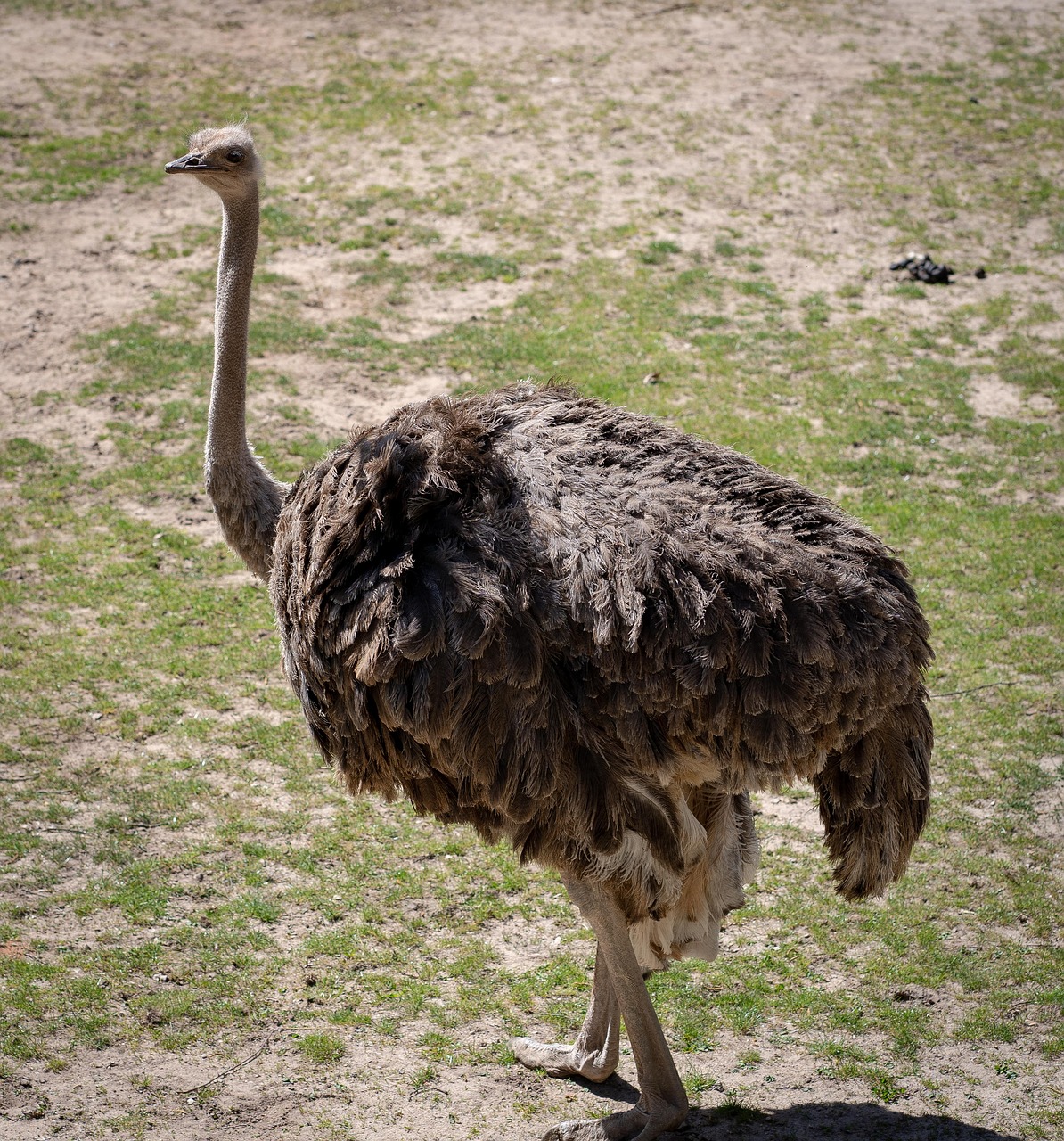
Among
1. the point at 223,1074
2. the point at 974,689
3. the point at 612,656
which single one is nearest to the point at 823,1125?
the point at 612,656

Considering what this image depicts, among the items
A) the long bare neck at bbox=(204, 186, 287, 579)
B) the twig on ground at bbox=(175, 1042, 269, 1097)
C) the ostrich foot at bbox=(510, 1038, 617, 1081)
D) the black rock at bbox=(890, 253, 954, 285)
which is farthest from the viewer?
the black rock at bbox=(890, 253, 954, 285)

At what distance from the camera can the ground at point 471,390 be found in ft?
15.2

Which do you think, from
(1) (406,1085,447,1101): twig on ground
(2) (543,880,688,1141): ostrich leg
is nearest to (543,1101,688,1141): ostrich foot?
(2) (543,880,688,1141): ostrich leg

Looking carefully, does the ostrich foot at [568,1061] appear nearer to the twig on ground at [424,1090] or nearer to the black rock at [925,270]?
the twig on ground at [424,1090]

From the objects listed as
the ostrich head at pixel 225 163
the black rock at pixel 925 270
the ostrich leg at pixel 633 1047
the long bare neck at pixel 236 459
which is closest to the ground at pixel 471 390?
the black rock at pixel 925 270

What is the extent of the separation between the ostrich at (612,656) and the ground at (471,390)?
0.85 metres

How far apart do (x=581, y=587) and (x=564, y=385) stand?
48.2 inches

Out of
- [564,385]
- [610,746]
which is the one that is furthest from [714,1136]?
[564,385]

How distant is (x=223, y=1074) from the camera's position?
4500 millimetres

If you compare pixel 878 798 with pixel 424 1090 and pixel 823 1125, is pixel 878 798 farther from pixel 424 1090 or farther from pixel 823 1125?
pixel 424 1090

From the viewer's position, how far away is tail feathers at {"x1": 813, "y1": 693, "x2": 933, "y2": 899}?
3.98 metres

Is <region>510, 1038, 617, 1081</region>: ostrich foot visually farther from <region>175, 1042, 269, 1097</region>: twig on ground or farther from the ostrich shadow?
<region>175, 1042, 269, 1097</region>: twig on ground

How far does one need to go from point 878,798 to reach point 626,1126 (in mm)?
1357

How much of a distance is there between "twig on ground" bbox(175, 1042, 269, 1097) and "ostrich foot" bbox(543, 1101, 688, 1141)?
3.47 ft
